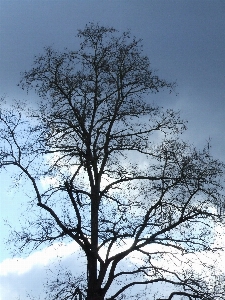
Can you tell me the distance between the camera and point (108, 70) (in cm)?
2181

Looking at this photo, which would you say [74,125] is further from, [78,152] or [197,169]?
[197,169]

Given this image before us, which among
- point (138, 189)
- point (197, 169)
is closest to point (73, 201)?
point (138, 189)

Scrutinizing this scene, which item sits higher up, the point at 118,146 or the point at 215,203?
the point at 118,146

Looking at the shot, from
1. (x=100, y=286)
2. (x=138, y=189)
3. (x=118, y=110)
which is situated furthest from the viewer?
(x=118, y=110)

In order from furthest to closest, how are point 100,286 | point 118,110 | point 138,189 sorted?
point 118,110 → point 138,189 → point 100,286

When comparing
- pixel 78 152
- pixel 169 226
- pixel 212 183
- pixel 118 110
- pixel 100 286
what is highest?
pixel 118 110

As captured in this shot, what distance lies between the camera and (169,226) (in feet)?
63.6

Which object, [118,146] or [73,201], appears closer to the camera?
[73,201]

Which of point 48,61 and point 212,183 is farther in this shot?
point 48,61

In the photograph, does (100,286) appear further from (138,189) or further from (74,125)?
(74,125)

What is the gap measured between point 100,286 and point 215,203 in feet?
14.5

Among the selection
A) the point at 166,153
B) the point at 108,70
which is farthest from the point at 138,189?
the point at 108,70

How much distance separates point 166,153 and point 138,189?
1.50 metres

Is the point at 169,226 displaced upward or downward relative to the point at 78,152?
downward
